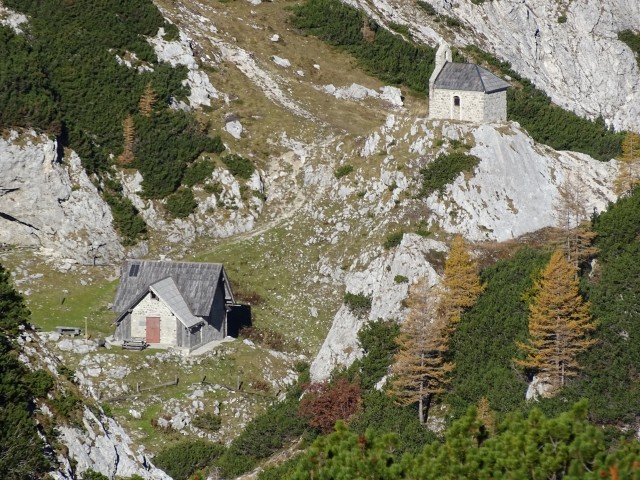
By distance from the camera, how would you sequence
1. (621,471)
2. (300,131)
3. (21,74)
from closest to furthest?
(621,471)
(21,74)
(300,131)

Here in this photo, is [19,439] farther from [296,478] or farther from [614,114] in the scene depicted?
[614,114]

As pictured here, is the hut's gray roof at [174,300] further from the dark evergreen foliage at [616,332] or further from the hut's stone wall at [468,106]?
the dark evergreen foliage at [616,332]

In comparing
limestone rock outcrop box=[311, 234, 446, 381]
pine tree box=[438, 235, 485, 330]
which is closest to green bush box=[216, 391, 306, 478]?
limestone rock outcrop box=[311, 234, 446, 381]

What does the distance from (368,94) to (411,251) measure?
31.1 meters

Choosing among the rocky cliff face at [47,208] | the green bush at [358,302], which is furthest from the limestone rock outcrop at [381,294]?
the rocky cliff face at [47,208]

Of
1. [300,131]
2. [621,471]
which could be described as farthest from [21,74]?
[621,471]

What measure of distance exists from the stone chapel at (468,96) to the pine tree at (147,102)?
71.6 ft

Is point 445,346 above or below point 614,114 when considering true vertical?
below

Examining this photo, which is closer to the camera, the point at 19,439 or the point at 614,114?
the point at 19,439

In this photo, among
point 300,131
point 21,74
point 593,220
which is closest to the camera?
point 593,220

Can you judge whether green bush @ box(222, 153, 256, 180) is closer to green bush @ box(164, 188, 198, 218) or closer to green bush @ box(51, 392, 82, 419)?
green bush @ box(164, 188, 198, 218)

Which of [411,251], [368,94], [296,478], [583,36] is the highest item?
[583,36]

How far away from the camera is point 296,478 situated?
127 ft

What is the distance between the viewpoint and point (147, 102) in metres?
93.9
